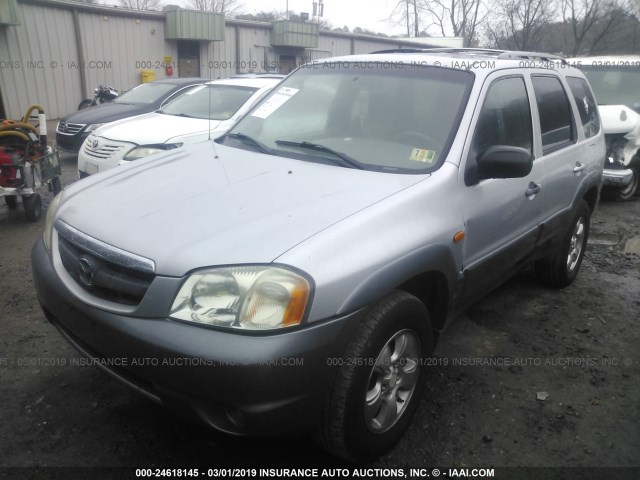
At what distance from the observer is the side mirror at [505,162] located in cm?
262

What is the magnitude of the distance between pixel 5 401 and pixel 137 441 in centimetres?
83

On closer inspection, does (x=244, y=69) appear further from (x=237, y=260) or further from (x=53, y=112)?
(x=237, y=260)

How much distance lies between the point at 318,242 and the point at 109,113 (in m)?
8.37

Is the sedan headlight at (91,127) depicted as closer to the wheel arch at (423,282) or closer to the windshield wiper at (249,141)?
the windshield wiper at (249,141)

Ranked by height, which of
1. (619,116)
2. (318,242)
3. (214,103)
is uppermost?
(318,242)

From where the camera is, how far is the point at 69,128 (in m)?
9.09

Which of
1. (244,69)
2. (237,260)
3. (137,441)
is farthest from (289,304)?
(244,69)

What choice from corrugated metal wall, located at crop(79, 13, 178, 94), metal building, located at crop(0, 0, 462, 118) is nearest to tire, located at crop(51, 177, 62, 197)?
metal building, located at crop(0, 0, 462, 118)

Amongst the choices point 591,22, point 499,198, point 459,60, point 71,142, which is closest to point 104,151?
point 71,142

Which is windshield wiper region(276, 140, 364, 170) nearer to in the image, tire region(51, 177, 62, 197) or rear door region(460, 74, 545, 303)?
rear door region(460, 74, 545, 303)

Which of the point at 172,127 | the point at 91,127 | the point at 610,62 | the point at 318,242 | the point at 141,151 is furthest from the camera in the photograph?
the point at 91,127

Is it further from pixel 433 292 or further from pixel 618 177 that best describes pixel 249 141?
pixel 618 177

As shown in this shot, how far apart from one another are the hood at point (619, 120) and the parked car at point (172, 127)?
4.70 meters

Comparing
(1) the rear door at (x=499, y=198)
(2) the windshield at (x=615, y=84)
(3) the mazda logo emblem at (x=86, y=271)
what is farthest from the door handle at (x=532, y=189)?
(2) the windshield at (x=615, y=84)
